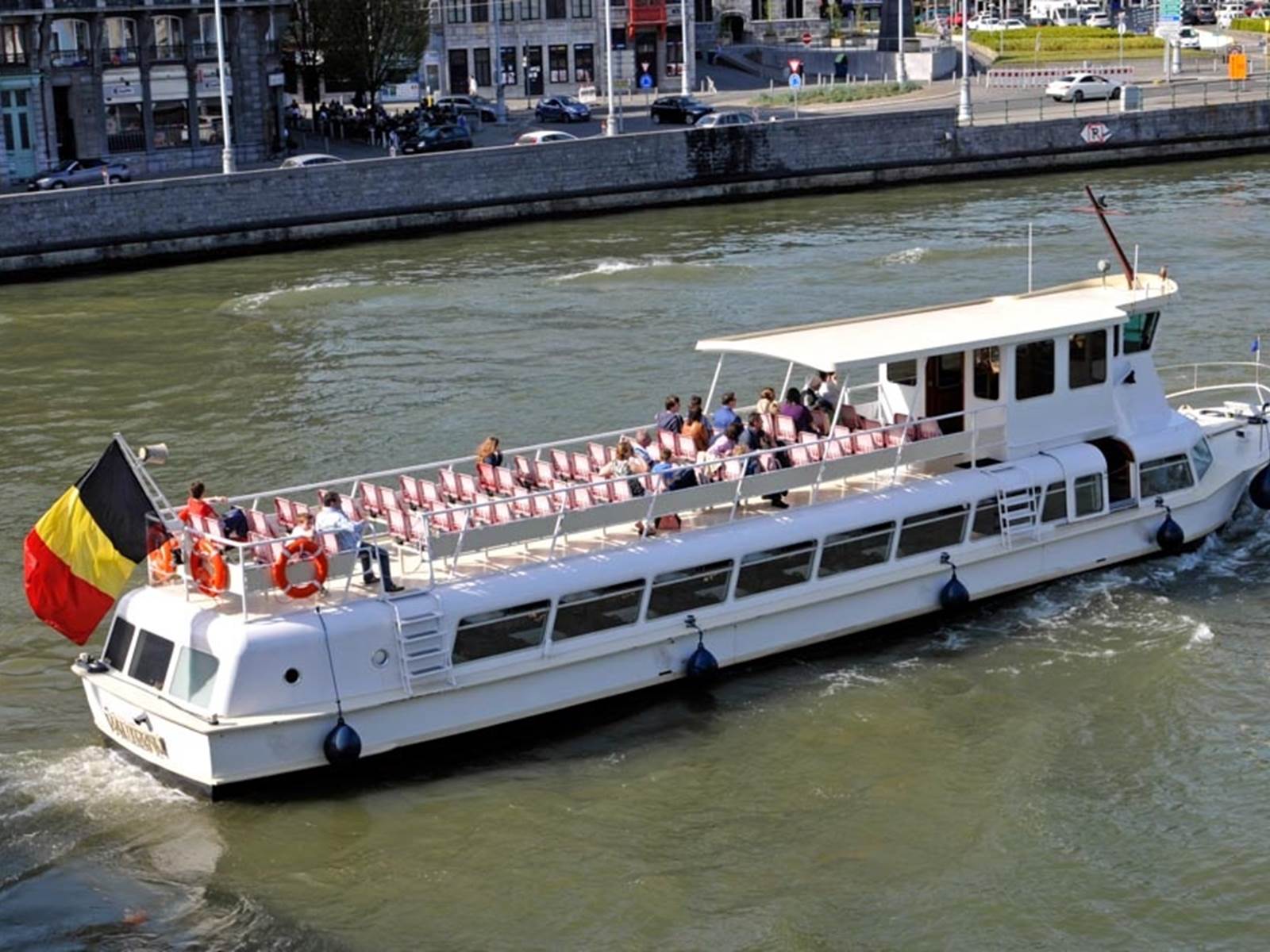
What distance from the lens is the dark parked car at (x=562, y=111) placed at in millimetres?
73062

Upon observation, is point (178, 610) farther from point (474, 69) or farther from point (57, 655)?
point (474, 69)

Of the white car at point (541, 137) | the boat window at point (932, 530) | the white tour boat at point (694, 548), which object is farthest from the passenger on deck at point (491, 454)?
the white car at point (541, 137)

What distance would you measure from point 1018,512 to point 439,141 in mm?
41847

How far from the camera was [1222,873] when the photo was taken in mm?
16953

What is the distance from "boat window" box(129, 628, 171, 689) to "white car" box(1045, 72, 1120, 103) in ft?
179

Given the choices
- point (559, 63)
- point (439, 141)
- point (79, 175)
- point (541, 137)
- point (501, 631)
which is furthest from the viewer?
point (559, 63)

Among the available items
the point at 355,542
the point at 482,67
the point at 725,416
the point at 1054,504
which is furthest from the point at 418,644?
the point at 482,67

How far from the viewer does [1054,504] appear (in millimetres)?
22781

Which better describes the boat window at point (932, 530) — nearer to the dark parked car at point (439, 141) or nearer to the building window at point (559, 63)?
the dark parked car at point (439, 141)

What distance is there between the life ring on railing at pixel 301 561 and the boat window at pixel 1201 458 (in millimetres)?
10708

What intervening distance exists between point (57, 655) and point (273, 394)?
13148 mm

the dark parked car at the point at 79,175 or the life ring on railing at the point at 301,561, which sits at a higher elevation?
the dark parked car at the point at 79,175

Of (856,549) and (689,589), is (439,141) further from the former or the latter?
(689,589)

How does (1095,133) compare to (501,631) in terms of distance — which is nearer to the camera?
(501,631)
